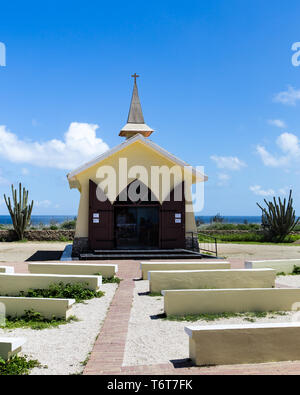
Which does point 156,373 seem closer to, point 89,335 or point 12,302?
point 89,335

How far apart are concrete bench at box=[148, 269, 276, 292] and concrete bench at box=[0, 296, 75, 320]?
112 inches

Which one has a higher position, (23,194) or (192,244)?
(23,194)

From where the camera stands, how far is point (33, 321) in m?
7.93

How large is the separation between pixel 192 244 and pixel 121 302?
31.8ft

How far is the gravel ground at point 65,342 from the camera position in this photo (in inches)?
220

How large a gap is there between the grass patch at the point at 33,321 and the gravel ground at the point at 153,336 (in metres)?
1.40

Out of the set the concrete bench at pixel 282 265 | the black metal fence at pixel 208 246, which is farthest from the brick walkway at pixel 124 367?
the black metal fence at pixel 208 246

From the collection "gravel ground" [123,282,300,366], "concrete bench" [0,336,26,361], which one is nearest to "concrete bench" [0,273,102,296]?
"gravel ground" [123,282,300,366]

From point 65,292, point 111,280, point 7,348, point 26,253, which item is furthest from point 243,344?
point 26,253

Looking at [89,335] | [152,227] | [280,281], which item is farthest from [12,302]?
[152,227]

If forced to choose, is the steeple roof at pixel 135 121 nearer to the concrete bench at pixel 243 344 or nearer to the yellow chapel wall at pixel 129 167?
the yellow chapel wall at pixel 129 167

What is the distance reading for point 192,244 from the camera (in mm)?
18688

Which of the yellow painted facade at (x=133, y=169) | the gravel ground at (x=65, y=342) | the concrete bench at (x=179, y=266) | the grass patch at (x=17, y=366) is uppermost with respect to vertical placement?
the yellow painted facade at (x=133, y=169)

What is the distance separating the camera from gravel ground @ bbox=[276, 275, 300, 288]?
11.5m
